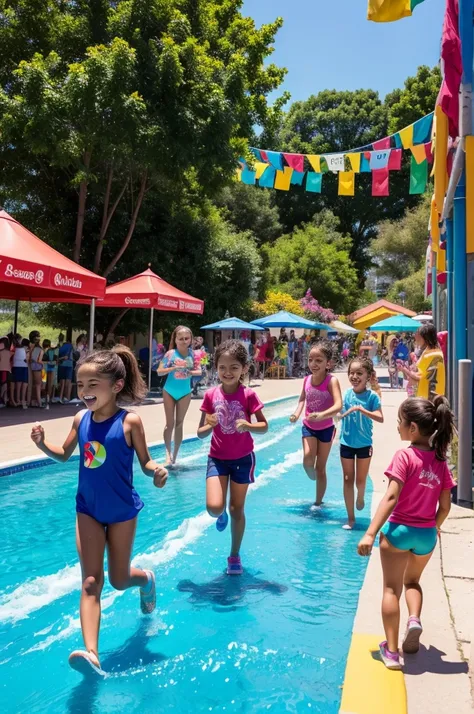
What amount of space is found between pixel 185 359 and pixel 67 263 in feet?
19.9

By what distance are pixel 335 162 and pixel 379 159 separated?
1398 mm

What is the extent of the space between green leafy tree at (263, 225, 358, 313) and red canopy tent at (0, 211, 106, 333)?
28.9 m

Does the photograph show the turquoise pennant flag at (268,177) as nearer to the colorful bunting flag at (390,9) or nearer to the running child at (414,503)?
the colorful bunting flag at (390,9)

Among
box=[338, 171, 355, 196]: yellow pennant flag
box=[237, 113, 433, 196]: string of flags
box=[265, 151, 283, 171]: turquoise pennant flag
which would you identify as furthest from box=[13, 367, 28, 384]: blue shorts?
box=[338, 171, 355, 196]: yellow pennant flag

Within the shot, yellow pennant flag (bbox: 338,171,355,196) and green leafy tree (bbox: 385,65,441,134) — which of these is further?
green leafy tree (bbox: 385,65,441,134)

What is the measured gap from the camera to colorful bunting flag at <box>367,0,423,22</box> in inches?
307

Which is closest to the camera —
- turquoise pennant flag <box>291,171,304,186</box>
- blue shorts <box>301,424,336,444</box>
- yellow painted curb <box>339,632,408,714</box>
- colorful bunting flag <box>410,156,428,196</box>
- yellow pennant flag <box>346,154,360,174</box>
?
yellow painted curb <box>339,632,408,714</box>

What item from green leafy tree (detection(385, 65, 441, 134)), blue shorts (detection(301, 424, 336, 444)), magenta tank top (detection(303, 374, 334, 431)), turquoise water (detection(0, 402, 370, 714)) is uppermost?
green leafy tree (detection(385, 65, 441, 134))

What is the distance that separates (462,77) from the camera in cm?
645

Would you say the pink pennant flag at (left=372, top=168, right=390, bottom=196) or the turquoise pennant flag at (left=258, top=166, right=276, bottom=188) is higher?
the turquoise pennant flag at (left=258, top=166, right=276, bottom=188)


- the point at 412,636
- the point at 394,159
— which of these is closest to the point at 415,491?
the point at 412,636

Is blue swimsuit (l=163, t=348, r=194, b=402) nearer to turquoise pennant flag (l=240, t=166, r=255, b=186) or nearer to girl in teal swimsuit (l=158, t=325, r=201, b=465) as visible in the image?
girl in teal swimsuit (l=158, t=325, r=201, b=465)

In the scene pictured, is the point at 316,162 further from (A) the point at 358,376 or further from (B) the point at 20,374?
(A) the point at 358,376

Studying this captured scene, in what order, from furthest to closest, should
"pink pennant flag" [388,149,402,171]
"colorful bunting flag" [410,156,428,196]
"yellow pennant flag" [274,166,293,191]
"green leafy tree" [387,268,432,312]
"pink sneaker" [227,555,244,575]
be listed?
"green leafy tree" [387,268,432,312] → "yellow pennant flag" [274,166,293,191] → "pink pennant flag" [388,149,402,171] → "colorful bunting flag" [410,156,428,196] → "pink sneaker" [227,555,244,575]
